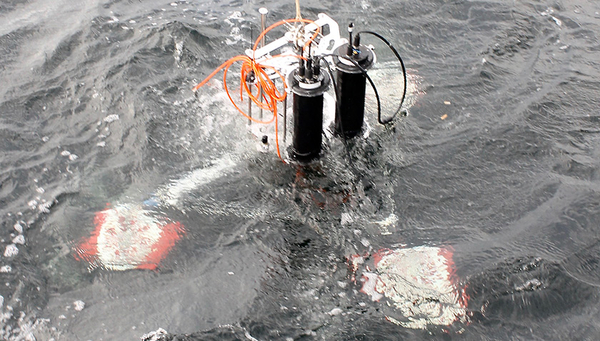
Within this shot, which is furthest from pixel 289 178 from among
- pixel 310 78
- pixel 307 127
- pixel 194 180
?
pixel 310 78

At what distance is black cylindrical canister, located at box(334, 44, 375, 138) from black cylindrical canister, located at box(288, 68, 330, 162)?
0.25 m

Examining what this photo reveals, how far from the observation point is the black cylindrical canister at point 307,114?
18.4ft

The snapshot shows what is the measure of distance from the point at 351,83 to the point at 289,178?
1.20 m

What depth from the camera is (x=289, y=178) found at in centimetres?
621

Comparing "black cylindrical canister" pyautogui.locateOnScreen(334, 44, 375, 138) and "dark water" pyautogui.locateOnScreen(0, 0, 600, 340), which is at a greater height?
"black cylindrical canister" pyautogui.locateOnScreen(334, 44, 375, 138)

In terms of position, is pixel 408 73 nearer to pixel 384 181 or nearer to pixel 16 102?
pixel 384 181

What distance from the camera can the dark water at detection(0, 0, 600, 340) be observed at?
5.10 meters

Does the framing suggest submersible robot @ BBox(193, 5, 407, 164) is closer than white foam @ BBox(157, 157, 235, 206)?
Yes

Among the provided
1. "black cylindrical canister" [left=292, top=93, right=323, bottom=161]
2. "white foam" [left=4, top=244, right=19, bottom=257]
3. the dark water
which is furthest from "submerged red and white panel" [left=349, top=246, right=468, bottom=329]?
"white foam" [left=4, top=244, right=19, bottom=257]

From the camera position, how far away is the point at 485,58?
7.91m

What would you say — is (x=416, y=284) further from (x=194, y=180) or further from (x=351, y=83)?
(x=194, y=180)

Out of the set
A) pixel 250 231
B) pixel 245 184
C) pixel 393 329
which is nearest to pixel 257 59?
pixel 245 184

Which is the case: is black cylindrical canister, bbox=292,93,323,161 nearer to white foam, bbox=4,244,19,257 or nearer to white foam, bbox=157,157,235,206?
white foam, bbox=157,157,235,206

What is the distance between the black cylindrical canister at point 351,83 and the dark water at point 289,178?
1.30ft
